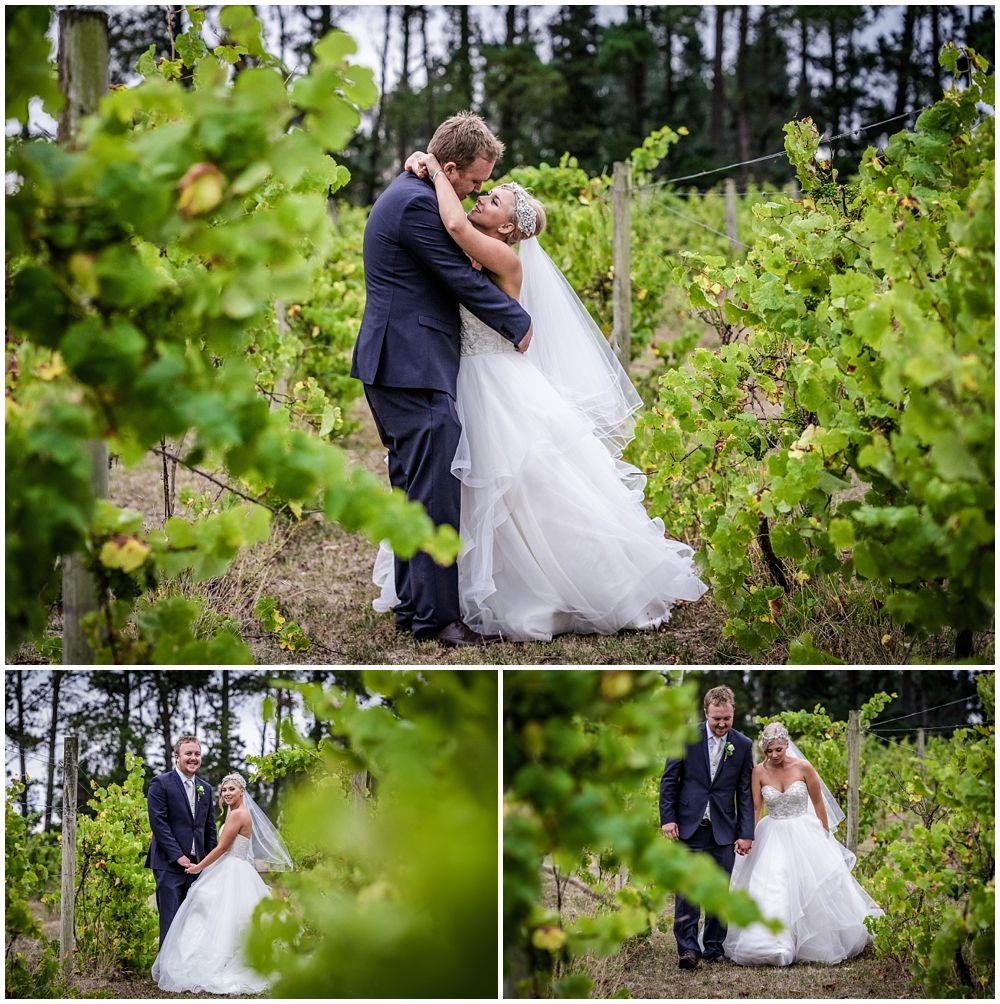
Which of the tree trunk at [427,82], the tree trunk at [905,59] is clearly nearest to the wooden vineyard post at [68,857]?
the tree trunk at [427,82]

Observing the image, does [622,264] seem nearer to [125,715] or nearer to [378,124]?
[125,715]

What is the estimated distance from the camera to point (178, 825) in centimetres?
376

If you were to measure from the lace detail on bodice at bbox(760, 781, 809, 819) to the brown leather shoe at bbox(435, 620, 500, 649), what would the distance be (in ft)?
5.17

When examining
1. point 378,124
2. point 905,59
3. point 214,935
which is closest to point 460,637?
point 214,935

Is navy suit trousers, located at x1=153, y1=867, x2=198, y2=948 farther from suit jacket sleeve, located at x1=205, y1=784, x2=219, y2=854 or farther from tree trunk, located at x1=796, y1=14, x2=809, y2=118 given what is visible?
tree trunk, located at x1=796, y1=14, x2=809, y2=118

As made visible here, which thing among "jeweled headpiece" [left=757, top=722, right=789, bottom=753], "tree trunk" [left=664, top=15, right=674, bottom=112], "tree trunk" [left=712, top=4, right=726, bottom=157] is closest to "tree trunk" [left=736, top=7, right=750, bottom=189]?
"tree trunk" [left=712, top=4, right=726, bottom=157]

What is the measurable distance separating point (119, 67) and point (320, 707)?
18.8m

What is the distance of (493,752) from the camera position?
5.30ft

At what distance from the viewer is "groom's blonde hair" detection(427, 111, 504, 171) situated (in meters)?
3.51

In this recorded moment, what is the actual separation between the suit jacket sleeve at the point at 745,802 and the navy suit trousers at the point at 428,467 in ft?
4.44

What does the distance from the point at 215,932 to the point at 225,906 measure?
0.32 m

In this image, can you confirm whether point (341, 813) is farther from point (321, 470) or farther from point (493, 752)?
point (321, 470)

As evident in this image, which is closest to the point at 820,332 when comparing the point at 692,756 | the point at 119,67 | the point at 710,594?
the point at 710,594

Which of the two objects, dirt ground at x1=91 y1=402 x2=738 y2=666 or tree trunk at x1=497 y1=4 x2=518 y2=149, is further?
tree trunk at x1=497 y1=4 x2=518 y2=149
